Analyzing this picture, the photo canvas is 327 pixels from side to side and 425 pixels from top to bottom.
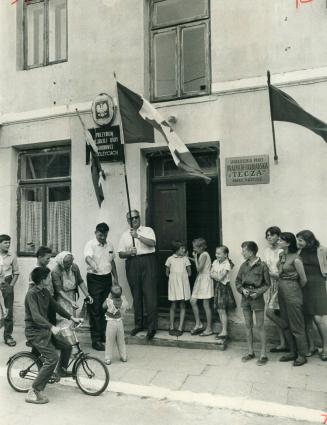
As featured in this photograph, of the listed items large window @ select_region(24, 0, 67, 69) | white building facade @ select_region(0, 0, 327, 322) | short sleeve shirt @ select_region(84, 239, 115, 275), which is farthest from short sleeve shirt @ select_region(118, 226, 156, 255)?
large window @ select_region(24, 0, 67, 69)

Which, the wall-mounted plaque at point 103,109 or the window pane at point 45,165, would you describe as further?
the window pane at point 45,165

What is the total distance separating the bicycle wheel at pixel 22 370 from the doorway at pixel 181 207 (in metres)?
3.07

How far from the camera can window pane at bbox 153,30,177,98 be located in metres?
7.86


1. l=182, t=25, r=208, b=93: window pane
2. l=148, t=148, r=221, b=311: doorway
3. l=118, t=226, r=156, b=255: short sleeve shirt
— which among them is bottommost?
l=118, t=226, r=156, b=255: short sleeve shirt

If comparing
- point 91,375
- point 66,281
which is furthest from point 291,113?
point 91,375

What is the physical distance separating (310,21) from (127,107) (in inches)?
121

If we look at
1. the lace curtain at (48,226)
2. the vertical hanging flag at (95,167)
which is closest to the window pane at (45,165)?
the lace curtain at (48,226)

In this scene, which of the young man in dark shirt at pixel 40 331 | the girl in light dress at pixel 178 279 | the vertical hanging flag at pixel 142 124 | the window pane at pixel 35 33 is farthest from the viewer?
the window pane at pixel 35 33

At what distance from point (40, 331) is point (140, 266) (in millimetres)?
→ 2454

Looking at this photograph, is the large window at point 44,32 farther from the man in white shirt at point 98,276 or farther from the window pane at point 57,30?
the man in white shirt at point 98,276

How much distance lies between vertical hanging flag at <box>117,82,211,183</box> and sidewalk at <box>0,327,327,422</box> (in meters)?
2.74

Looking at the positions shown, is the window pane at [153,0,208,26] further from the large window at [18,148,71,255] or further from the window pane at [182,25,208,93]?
the large window at [18,148,71,255]

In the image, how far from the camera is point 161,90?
7.93 m

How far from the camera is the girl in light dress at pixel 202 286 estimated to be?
6883 millimetres
